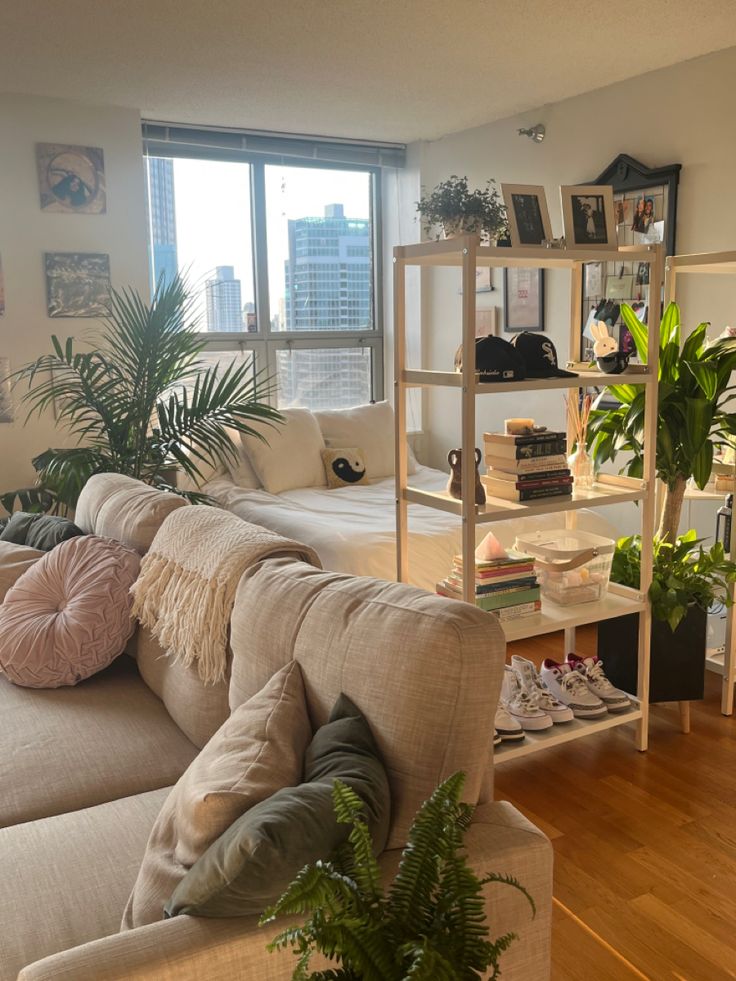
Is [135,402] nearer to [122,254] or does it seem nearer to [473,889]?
[122,254]

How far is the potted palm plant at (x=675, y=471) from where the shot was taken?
2.94 meters

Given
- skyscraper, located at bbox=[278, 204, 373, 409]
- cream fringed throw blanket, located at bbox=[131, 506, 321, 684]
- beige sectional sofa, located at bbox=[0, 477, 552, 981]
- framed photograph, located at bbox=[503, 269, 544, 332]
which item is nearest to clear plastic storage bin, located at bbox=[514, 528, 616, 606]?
cream fringed throw blanket, located at bbox=[131, 506, 321, 684]

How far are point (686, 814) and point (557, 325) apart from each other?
278 centimetres

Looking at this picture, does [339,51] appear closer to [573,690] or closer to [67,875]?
[573,690]

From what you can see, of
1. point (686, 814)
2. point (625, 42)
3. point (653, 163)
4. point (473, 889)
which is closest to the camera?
point (473, 889)

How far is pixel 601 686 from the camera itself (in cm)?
288

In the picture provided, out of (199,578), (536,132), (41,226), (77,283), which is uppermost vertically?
(536,132)

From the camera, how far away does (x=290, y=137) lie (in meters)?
5.12

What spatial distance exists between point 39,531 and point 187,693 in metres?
1.14

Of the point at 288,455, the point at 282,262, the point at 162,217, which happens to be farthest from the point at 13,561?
the point at 282,262

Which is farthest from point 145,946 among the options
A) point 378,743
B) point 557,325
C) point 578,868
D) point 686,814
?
point 557,325

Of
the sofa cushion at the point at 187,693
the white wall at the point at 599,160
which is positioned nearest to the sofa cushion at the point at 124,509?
the sofa cushion at the point at 187,693

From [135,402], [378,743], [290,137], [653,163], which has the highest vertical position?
[290,137]

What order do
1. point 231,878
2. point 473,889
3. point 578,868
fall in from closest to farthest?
1. point 473,889
2. point 231,878
3. point 578,868
